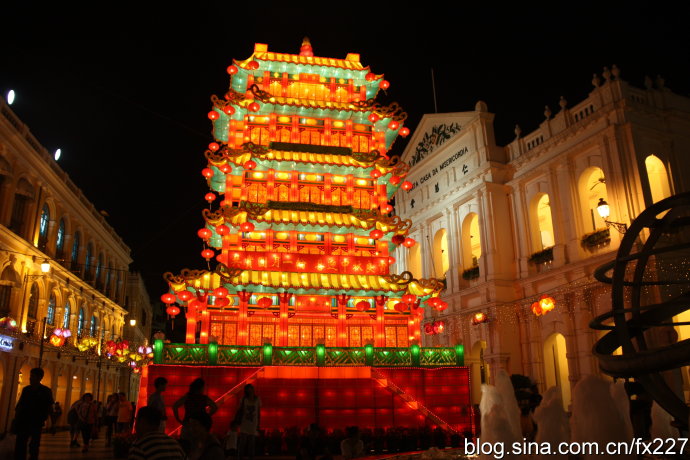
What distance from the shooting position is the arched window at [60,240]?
3464 centimetres

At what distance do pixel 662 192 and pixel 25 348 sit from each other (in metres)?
31.7

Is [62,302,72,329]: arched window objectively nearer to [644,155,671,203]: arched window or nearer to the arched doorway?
the arched doorway

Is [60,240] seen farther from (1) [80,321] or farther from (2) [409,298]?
(2) [409,298]

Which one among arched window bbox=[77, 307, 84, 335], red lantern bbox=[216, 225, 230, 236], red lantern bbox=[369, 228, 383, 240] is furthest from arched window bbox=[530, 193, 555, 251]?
arched window bbox=[77, 307, 84, 335]

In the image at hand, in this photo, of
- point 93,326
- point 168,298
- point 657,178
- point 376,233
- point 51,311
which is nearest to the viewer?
point 168,298

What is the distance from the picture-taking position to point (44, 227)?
1281 inches

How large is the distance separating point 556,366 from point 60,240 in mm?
30641

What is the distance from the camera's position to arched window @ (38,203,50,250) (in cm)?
3163

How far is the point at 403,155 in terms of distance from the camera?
37719 mm

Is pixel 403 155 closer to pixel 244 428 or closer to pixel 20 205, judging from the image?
pixel 20 205

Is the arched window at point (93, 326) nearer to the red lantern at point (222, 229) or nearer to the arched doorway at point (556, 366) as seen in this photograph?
the red lantern at point (222, 229)

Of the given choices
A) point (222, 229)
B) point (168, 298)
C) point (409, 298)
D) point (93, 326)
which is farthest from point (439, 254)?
point (93, 326)

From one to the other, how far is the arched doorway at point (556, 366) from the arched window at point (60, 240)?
29.3m

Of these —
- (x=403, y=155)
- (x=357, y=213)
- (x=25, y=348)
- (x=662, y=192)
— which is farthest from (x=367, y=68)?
(x=25, y=348)
